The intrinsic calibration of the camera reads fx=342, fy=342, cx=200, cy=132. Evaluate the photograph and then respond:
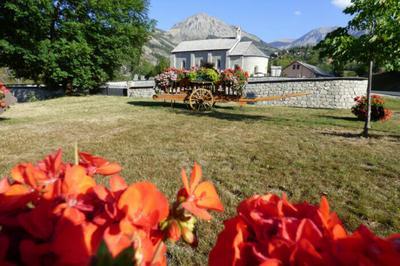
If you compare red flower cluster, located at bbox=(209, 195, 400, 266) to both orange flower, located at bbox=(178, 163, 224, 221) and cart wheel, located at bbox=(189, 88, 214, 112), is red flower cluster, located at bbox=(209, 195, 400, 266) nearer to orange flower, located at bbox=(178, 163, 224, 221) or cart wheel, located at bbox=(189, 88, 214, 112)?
orange flower, located at bbox=(178, 163, 224, 221)

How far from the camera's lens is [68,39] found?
2361 cm

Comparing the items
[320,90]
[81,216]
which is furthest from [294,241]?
[320,90]

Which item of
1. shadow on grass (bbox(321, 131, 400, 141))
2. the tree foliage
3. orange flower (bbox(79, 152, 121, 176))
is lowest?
shadow on grass (bbox(321, 131, 400, 141))

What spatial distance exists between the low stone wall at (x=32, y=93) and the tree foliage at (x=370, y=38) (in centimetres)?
2051

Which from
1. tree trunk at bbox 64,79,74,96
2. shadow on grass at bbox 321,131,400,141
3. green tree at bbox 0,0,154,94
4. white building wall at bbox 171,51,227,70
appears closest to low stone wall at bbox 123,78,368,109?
shadow on grass at bbox 321,131,400,141

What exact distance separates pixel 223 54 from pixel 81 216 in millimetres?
74606

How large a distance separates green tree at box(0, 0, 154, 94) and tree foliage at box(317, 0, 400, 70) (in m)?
18.0

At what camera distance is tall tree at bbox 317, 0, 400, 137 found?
7875mm

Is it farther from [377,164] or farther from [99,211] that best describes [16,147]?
[99,211]

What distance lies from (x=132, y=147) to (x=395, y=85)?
49823 millimetres

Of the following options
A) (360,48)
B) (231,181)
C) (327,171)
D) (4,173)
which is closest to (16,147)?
(4,173)

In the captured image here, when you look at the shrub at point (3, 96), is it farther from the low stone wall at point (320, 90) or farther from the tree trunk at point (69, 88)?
the tree trunk at point (69, 88)

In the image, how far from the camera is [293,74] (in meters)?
Result: 86.6

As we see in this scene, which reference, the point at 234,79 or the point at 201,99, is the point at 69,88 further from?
the point at 234,79
